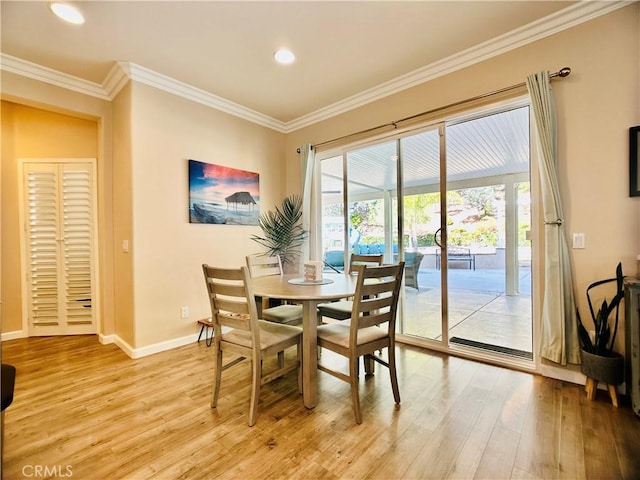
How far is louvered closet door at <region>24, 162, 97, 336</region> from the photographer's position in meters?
3.30

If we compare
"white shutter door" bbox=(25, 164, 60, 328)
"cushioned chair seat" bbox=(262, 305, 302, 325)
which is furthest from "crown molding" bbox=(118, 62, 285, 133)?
"cushioned chair seat" bbox=(262, 305, 302, 325)

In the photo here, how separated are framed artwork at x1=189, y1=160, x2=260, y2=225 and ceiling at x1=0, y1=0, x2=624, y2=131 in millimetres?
916

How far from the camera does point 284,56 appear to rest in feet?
8.48

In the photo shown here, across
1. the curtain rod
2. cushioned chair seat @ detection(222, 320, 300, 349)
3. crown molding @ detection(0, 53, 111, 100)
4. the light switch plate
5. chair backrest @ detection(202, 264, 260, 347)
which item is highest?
crown molding @ detection(0, 53, 111, 100)

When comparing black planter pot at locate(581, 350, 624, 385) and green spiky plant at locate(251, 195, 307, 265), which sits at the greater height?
green spiky plant at locate(251, 195, 307, 265)

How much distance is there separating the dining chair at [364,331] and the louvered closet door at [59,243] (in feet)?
9.92

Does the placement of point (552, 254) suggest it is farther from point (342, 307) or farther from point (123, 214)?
point (123, 214)

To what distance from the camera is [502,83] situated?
95.3 inches

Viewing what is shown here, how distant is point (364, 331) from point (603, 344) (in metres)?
1.57

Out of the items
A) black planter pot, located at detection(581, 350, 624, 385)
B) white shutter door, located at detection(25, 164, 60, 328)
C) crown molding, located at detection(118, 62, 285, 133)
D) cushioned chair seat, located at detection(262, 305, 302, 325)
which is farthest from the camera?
white shutter door, located at detection(25, 164, 60, 328)

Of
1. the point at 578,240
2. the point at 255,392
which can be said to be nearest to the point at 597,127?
the point at 578,240

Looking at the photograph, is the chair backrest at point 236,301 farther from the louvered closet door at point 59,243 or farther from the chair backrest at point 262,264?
the louvered closet door at point 59,243

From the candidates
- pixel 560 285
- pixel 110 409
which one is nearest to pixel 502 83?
pixel 560 285

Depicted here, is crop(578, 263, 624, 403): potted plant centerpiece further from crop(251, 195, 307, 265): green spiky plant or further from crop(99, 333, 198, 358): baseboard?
crop(99, 333, 198, 358): baseboard
